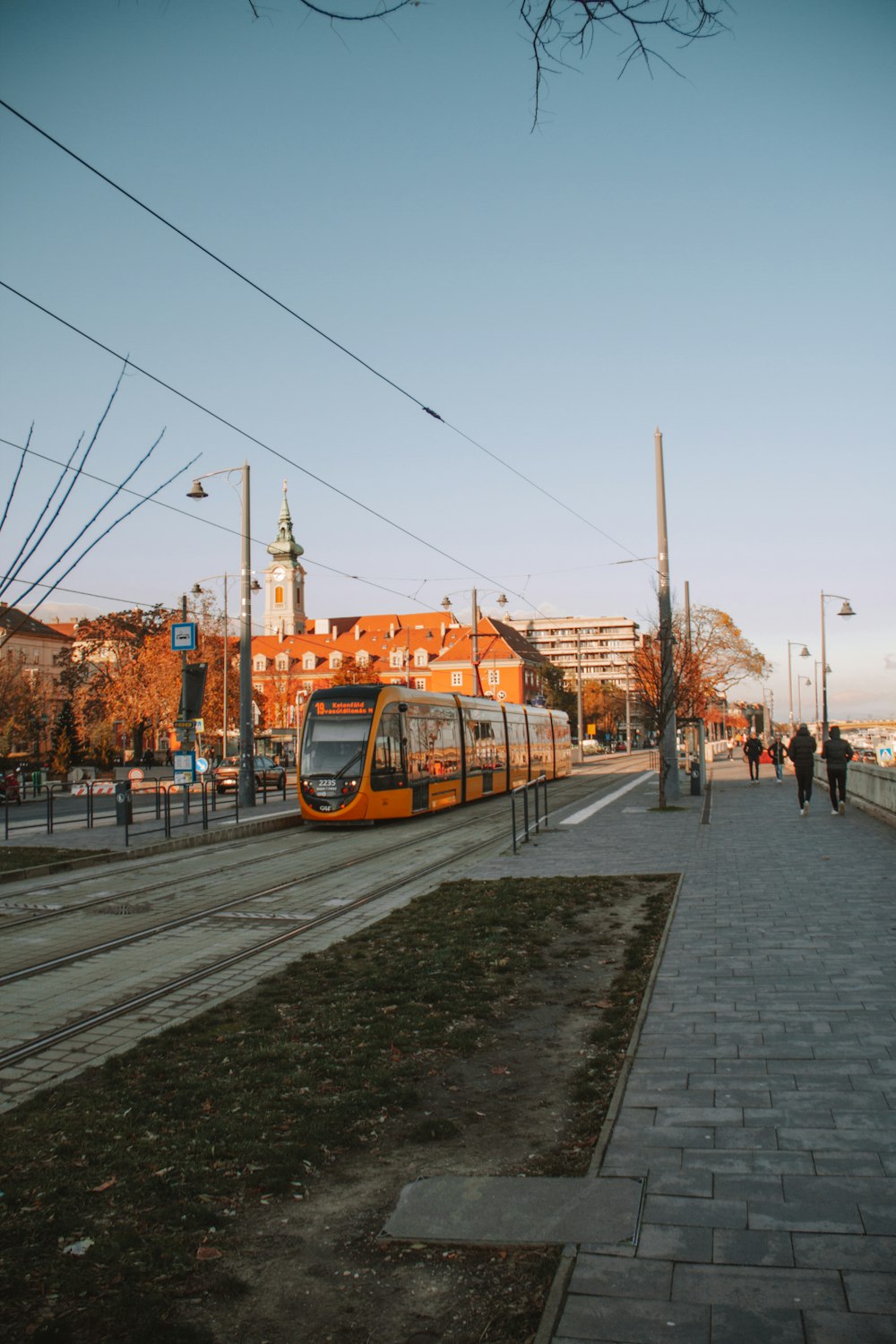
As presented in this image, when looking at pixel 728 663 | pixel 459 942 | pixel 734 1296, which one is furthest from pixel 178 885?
pixel 728 663

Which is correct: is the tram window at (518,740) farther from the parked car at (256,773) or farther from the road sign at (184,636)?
the road sign at (184,636)

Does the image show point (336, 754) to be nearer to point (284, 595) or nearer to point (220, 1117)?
point (220, 1117)

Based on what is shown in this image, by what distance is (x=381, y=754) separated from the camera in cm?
2236

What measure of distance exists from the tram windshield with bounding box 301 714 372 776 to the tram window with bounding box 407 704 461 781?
5.43ft

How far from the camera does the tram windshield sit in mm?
22094

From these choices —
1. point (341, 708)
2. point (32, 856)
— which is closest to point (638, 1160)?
point (32, 856)

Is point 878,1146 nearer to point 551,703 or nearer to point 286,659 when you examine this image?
point 551,703

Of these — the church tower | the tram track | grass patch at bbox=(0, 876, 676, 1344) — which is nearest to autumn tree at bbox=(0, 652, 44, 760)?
the tram track

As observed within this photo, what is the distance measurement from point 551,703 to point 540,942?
10165 cm

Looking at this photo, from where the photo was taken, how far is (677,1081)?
505 centimetres

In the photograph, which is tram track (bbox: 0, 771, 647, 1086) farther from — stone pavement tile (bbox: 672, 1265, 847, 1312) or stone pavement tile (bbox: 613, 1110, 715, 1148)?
stone pavement tile (bbox: 672, 1265, 847, 1312)

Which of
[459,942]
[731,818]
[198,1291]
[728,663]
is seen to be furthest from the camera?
[728,663]

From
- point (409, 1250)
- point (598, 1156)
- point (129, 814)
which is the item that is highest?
point (129, 814)

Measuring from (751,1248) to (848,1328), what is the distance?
47 centimetres
